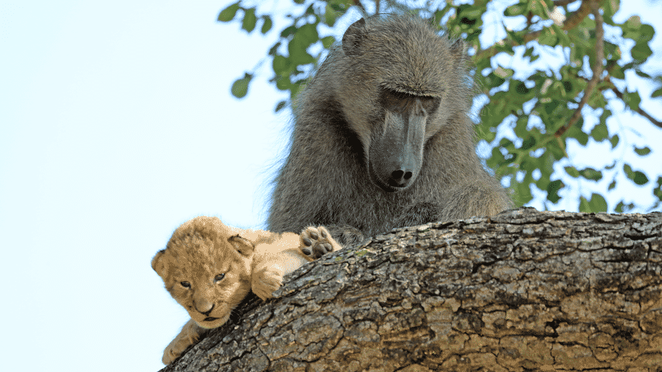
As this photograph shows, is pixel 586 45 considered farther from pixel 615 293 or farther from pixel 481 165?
pixel 615 293

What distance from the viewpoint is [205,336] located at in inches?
102

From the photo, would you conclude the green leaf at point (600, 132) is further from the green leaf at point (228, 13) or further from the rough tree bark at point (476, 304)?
the rough tree bark at point (476, 304)

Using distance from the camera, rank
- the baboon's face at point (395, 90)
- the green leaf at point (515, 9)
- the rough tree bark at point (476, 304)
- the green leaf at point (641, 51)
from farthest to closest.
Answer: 1. the green leaf at point (641, 51)
2. the green leaf at point (515, 9)
3. the baboon's face at point (395, 90)
4. the rough tree bark at point (476, 304)

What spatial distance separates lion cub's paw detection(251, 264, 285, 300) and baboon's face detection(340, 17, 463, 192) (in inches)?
51.7

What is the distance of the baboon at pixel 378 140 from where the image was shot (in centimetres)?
383

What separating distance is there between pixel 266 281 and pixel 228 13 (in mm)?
3849

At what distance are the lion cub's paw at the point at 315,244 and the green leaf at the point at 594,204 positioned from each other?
373 cm

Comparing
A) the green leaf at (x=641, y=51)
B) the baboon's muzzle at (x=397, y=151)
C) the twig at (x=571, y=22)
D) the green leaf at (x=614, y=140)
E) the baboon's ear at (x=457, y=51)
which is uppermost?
the twig at (x=571, y=22)

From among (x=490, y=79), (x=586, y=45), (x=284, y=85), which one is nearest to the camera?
(x=586, y=45)

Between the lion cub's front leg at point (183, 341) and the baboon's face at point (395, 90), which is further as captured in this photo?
the baboon's face at point (395, 90)

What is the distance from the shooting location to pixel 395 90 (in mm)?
3914

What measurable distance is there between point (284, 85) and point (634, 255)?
474 centimetres

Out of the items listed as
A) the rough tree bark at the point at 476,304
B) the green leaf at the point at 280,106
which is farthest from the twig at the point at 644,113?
the rough tree bark at the point at 476,304

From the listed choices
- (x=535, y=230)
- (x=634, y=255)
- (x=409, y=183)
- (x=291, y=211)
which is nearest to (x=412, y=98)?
(x=409, y=183)
